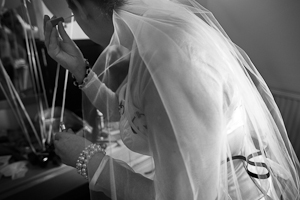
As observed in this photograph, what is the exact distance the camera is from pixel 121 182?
0.54 meters

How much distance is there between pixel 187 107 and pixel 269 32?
1.23 metres

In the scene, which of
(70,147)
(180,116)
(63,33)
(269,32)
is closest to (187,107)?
(180,116)

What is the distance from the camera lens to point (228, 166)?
56cm

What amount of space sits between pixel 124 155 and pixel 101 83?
270mm

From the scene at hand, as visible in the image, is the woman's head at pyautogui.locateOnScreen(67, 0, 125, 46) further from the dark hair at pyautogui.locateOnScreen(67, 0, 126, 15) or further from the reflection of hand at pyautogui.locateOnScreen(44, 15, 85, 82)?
the reflection of hand at pyautogui.locateOnScreen(44, 15, 85, 82)

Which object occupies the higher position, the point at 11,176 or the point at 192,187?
the point at 192,187

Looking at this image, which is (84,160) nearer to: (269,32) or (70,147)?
(70,147)

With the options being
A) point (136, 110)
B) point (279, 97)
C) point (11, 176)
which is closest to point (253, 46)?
point (279, 97)

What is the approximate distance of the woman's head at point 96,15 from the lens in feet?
1.72

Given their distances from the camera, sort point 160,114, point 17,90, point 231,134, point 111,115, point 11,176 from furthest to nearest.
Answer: point 17,90 < point 11,176 < point 111,115 < point 231,134 < point 160,114

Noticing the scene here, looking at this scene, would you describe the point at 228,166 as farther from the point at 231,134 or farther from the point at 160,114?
the point at 160,114

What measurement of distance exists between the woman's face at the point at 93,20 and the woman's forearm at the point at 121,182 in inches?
12.4

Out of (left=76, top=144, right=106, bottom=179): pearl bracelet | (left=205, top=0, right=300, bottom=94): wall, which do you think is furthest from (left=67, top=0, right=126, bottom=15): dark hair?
(left=205, top=0, right=300, bottom=94): wall

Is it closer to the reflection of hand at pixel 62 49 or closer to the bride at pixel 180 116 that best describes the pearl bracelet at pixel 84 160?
the bride at pixel 180 116
